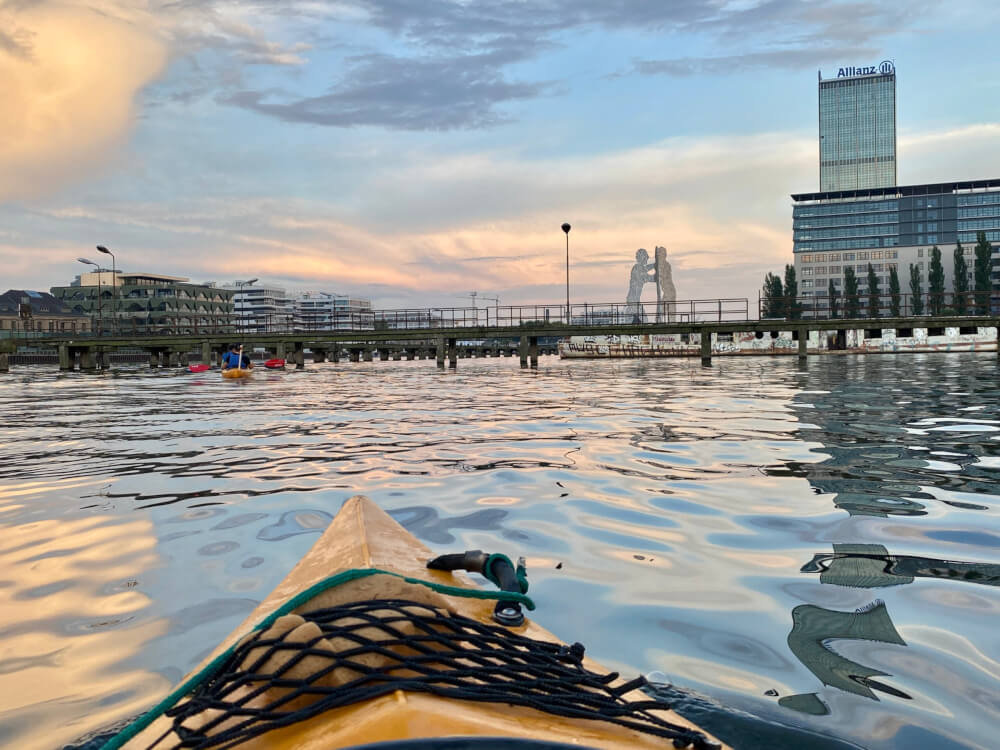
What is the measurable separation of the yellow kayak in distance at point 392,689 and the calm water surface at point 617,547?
840 millimetres

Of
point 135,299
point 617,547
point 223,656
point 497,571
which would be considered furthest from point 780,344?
point 135,299

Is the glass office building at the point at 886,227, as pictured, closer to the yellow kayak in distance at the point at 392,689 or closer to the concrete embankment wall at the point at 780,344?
the concrete embankment wall at the point at 780,344

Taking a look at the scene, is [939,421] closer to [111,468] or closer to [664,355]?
[111,468]

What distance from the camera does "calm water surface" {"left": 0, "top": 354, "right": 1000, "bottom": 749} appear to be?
8.37 feet

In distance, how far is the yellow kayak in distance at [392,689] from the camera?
→ 133 centimetres

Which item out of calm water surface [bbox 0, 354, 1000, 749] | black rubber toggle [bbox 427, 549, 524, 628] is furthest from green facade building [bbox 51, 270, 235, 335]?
black rubber toggle [bbox 427, 549, 524, 628]

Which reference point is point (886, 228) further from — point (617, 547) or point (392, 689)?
point (392, 689)

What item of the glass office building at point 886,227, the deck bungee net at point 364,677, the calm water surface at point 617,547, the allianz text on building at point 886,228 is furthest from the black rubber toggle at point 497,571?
the glass office building at point 886,227


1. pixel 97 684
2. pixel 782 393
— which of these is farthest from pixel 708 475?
pixel 782 393

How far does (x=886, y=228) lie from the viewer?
13438 centimetres

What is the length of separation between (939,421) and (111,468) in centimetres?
1068

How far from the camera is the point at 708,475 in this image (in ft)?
21.0

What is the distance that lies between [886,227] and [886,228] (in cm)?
22

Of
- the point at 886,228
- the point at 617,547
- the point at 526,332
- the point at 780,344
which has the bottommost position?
the point at 617,547
